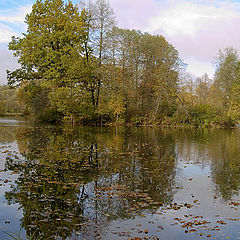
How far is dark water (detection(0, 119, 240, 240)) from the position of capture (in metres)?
5.00

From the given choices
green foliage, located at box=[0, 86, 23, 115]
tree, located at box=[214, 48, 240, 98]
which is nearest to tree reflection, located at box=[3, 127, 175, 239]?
tree, located at box=[214, 48, 240, 98]

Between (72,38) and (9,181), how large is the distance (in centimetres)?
2684

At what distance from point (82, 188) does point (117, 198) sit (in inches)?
44.9

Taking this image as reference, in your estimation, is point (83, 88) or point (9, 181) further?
point (83, 88)

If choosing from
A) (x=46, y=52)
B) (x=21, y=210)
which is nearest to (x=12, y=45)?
(x=46, y=52)

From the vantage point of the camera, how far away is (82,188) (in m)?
7.45

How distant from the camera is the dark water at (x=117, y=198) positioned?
5.00 m

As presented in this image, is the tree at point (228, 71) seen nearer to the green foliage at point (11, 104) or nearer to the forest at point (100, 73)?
the forest at point (100, 73)

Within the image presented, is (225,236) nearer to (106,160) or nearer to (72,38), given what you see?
(106,160)

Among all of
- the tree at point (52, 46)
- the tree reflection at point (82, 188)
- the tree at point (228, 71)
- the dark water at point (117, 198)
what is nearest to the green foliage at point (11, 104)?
the tree at point (52, 46)

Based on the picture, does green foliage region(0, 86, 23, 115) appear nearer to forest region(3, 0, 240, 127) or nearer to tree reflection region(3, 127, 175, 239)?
forest region(3, 0, 240, 127)

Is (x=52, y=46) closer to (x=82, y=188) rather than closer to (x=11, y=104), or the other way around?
(x=82, y=188)

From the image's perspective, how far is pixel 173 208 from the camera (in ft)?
20.5

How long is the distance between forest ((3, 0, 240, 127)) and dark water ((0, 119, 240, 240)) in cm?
2163
